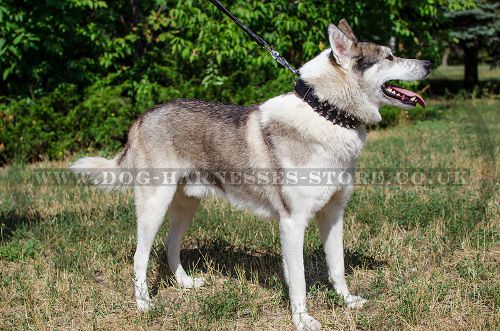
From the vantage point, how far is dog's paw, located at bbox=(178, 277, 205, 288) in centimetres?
463

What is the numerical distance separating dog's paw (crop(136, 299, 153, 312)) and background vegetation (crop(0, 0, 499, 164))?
235 inches

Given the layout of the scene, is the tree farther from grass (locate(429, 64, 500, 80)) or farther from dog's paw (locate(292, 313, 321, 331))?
dog's paw (locate(292, 313, 321, 331))

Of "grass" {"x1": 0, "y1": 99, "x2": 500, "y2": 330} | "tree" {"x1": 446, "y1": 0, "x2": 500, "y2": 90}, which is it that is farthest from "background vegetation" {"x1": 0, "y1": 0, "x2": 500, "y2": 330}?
"tree" {"x1": 446, "y1": 0, "x2": 500, "y2": 90}

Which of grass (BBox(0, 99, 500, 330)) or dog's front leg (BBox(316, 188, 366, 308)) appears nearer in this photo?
grass (BBox(0, 99, 500, 330))

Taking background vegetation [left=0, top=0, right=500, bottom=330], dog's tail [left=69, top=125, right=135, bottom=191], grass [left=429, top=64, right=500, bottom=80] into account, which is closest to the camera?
background vegetation [left=0, top=0, right=500, bottom=330]

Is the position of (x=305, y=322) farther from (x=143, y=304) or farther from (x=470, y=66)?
(x=470, y=66)

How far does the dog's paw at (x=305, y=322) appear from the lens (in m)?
3.70

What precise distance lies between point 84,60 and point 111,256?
6.62 metres

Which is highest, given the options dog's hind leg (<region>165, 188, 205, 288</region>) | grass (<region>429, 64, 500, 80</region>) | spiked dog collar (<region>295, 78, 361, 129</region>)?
spiked dog collar (<region>295, 78, 361, 129</region>)

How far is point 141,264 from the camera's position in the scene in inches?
168

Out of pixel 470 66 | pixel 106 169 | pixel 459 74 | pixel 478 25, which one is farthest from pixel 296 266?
pixel 459 74

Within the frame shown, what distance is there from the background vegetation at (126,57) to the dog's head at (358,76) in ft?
21.9

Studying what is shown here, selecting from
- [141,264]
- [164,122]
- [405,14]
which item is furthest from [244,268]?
[405,14]

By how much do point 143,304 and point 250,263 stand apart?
115cm
